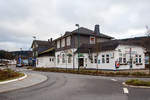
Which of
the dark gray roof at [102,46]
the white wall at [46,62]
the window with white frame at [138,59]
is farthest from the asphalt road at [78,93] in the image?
the white wall at [46,62]

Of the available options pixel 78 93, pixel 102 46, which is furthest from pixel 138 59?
pixel 78 93

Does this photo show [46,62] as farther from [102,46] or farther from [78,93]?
[78,93]

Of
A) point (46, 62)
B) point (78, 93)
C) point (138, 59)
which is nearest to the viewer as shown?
point (78, 93)

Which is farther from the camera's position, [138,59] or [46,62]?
[46,62]

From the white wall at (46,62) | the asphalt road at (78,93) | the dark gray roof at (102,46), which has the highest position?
the dark gray roof at (102,46)

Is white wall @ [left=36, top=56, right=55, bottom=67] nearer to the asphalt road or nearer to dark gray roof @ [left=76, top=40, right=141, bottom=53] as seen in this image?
dark gray roof @ [left=76, top=40, right=141, bottom=53]

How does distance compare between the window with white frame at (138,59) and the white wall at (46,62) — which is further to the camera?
the white wall at (46,62)

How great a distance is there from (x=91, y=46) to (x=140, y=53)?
9.01 metres

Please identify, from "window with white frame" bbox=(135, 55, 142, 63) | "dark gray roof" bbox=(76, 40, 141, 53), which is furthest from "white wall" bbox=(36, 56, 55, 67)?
"window with white frame" bbox=(135, 55, 142, 63)

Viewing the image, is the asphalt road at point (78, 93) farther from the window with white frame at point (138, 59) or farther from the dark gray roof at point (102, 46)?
the window with white frame at point (138, 59)

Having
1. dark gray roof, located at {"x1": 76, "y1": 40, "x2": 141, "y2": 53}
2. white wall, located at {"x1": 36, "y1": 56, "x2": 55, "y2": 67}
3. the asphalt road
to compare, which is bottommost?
the asphalt road

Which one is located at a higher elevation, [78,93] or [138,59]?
[138,59]

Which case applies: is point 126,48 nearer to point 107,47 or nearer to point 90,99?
point 107,47

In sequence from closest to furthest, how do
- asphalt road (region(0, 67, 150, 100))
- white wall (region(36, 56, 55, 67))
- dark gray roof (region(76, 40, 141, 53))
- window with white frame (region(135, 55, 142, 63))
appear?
asphalt road (region(0, 67, 150, 100)), dark gray roof (region(76, 40, 141, 53)), window with white frame (region(135, 55, 142, 63)), white wall (region(36, 56, 55, 67))
